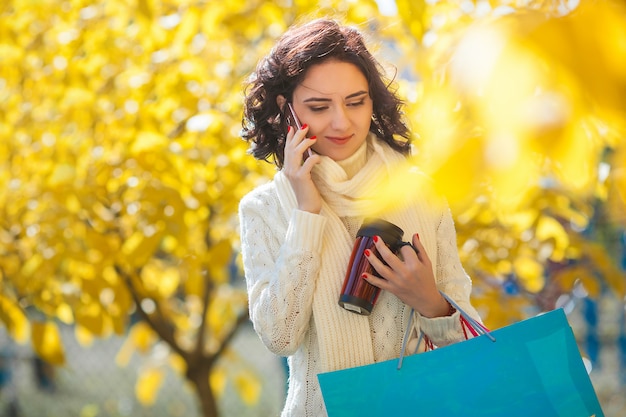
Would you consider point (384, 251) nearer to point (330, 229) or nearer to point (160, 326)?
point (330, 229)

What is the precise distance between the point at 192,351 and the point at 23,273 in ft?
3.00

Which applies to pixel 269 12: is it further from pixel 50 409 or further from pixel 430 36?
pixel 50 409

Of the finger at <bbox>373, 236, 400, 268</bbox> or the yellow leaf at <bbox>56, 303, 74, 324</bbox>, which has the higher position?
the finger at <bbox>373, 236, 400, 268</bbox>

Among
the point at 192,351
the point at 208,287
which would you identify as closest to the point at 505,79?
the point at 208,287

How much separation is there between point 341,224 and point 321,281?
13 centimetres

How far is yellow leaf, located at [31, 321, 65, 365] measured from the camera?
251cm

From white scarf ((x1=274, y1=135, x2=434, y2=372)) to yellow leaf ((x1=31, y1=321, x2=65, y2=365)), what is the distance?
4.37 ft

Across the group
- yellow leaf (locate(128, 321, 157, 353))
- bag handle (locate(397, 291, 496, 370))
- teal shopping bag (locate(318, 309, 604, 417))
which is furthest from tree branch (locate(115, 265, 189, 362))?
teal shopping bag (locate(318, 309, 604, 417))

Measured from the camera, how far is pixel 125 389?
20.9 feet

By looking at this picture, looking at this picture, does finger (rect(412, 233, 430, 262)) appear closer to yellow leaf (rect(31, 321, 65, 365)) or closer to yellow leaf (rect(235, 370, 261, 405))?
yellow leaf (rect(31, 321, 65, 365))

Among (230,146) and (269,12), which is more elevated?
(269,12)

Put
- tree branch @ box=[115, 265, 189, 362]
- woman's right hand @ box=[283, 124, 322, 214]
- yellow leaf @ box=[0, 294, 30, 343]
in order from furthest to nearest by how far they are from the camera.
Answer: tree branch @ box=[115, 265, 189, 362]
yellow leaf @ box=[0, 294, 30, 343]
woman's right hand @ box=[283, 124, 322, 214]

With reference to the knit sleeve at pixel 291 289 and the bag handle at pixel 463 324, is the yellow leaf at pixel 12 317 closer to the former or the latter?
the knit sleeve at pixel 291 289

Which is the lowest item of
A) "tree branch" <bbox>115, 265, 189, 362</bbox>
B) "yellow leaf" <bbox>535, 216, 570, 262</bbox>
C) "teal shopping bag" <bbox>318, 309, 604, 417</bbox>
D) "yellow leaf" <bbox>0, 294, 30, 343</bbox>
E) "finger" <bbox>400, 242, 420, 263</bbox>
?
"tree branch" <bbox>115, 265, 189, 362</bbox>
